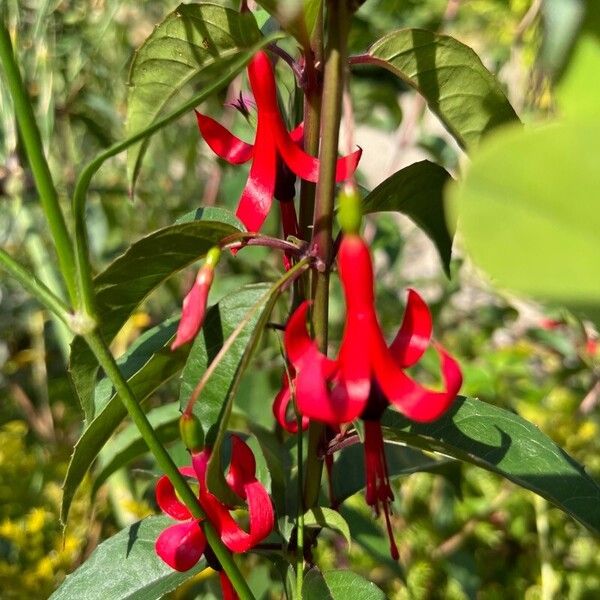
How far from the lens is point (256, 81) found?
1.50 ft

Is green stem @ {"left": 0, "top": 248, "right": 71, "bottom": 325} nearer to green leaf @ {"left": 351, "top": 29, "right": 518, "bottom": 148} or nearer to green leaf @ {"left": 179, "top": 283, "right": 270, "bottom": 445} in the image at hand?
green leaf @ {"left": 179, "top": 283, "right": 270, "bottom": 445}

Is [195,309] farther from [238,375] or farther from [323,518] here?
[323,518]

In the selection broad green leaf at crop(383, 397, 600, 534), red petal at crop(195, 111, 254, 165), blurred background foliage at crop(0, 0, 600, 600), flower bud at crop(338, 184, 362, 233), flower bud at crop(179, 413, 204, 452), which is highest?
flower bud at crop(338, 184, 362, 233)

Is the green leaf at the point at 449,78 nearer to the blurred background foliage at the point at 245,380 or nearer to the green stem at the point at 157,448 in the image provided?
the green stem at the point at 157,448

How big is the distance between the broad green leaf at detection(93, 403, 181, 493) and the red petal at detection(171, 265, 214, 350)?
305 millimetres

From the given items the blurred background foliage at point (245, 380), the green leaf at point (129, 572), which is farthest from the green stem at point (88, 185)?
the blurred background foliage at point (245, 380)

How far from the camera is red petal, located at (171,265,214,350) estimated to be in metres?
0.38

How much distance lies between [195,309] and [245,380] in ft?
1.88

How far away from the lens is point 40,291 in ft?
1.24

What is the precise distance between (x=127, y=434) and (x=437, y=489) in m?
0.57

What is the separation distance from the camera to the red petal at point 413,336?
0.39 metres

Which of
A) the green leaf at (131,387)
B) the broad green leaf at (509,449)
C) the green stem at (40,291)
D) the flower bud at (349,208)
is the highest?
the flower bud at (349,208)

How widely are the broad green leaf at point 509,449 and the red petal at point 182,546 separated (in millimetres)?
116

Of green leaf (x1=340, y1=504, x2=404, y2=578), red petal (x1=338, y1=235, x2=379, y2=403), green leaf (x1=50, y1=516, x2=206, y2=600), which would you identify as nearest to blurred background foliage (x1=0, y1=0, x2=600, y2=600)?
green leaf (x1=340, y1=504, x2=404, y2=578)
